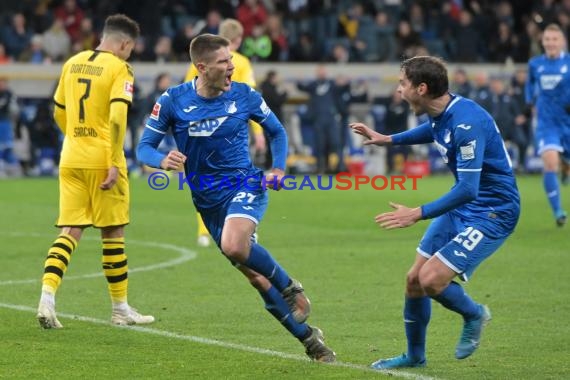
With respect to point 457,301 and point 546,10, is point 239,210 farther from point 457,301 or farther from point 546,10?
point 546,10

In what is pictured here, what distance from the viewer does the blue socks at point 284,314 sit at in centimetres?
816

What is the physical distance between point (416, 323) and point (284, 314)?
2.81ft

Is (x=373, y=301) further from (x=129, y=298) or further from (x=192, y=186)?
(x=192, y=186)

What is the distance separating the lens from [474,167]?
7.64 m

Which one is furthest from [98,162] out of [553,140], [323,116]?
[323,116]

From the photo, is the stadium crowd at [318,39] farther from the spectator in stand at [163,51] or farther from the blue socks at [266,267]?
the blue socks at [266,267]

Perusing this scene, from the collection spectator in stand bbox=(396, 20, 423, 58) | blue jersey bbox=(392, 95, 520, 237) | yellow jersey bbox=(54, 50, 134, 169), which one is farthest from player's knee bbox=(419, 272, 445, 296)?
spectator in stand bbox=(396, 20, 423, 58)

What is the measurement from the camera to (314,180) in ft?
89.8

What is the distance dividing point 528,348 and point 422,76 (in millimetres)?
2249

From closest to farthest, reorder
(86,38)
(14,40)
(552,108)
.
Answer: (552,108)
(86,38)
(14,40)

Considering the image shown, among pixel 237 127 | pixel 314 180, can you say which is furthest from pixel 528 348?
pixel 314 180

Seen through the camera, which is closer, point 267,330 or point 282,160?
point 282,160

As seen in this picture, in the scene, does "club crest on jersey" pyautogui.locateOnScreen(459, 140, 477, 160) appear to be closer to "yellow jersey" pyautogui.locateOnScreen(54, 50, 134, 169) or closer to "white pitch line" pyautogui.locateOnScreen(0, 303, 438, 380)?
"white pitch line" pyautogui.locateOnScreen(0, 303, 438, 380)

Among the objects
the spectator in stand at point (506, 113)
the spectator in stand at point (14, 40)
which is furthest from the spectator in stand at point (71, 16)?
the spectator in stand at point (506, 113)
